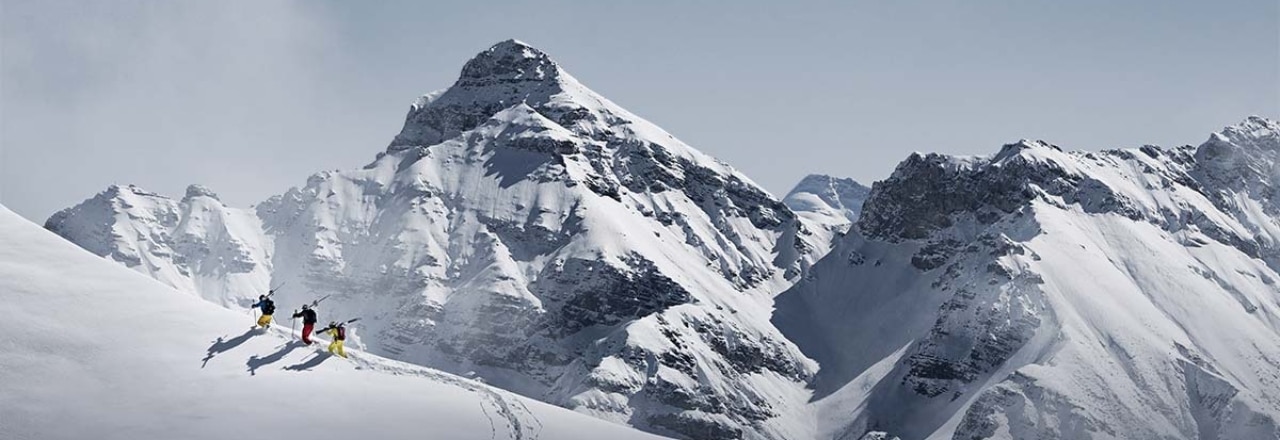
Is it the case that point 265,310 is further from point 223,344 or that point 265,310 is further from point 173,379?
point 173,379

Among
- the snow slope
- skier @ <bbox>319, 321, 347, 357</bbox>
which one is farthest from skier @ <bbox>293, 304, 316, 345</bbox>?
the snow slope

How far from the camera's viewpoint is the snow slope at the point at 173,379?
28.9 metres

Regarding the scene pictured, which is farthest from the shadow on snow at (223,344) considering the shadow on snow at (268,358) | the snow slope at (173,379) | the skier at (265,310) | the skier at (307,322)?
the skier at (265,310)

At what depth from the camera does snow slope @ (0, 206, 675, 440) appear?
28906mm

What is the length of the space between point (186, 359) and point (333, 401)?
378 centimetres

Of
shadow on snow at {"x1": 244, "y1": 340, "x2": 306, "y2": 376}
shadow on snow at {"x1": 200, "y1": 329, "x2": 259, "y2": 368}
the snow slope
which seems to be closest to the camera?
the snow slope

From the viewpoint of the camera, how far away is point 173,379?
3088cm

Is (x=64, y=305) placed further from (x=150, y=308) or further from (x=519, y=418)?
(x=519, y=418)

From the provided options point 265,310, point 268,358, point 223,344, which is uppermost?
point 265,310

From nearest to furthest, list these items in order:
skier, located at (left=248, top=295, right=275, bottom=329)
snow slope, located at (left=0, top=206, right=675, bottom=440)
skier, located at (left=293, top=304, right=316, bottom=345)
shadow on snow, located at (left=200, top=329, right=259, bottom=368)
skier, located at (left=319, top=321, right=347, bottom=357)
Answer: snow slope, located at (left=0, top=206, right=675, bottom=440), shadow on snow, located at (left=200, top=329, right=259, bottom=368), skier, located at (left=319, top=321, right=347, bottom=357), skier, located at (left=293, top=304, right=316, bottom=345), skier, located at (left=248, top=295, right=275, bottom=329)

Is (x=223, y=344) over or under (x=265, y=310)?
under

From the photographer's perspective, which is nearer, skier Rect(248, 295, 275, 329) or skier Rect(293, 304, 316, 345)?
skier Rect(293, 304, 316, 345)

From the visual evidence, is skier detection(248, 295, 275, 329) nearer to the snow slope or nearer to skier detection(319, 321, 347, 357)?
skier detection(319, 321, 347, 357)

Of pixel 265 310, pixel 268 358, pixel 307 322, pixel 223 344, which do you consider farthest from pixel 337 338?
pixel 223 344
